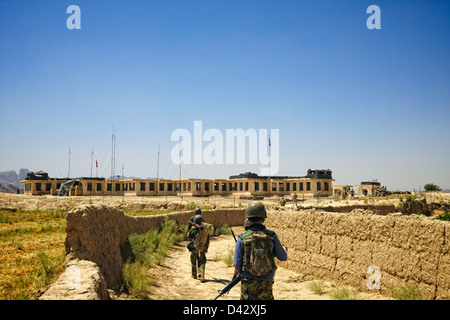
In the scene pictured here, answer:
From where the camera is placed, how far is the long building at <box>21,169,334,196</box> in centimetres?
4294

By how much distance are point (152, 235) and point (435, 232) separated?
353 inches

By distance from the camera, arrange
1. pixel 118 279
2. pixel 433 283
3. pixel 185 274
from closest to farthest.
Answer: pixel 433 283
pixel 118 279
pixel 185 274

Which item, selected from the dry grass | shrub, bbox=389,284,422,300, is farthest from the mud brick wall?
shrub, bbox=389,284,422,300

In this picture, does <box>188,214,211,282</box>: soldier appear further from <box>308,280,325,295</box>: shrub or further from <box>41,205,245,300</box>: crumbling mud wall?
<box>308,280,325,295</box>: shrub

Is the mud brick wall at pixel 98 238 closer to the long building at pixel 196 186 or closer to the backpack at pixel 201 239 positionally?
the backpack at pixel 201 239

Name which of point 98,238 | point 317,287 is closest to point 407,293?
point 317,287

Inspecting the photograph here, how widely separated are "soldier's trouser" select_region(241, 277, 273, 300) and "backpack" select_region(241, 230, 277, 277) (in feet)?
0.52

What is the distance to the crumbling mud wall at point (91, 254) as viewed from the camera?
4379 millimetres

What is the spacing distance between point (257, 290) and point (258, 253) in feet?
1.71

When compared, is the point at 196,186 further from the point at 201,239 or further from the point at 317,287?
the point at 317,287

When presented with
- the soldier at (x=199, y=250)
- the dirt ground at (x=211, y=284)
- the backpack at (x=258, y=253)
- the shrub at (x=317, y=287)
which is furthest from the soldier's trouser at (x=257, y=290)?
the soldier at (x=199, y=250)

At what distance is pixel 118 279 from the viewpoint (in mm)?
6926
